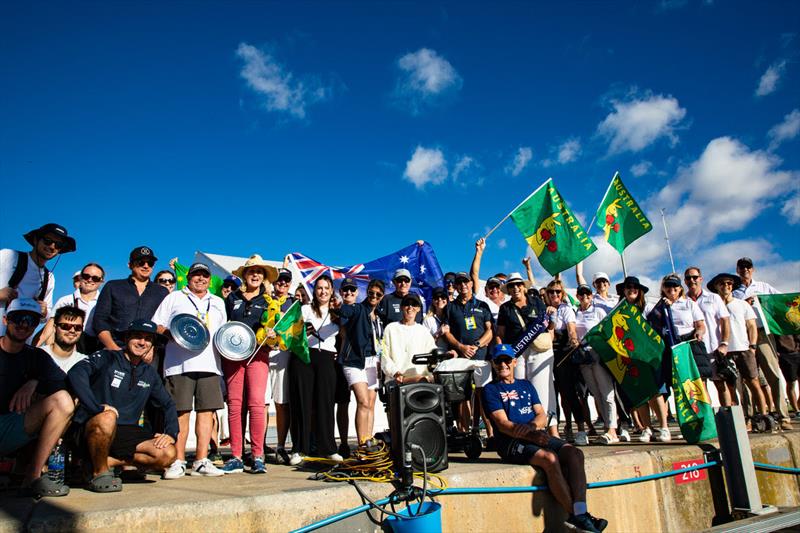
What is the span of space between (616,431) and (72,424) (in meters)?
6.15

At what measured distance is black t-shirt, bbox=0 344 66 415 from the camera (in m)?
4.13

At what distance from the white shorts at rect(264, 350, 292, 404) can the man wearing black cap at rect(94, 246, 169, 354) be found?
1.34m

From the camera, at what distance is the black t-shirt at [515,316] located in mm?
6719

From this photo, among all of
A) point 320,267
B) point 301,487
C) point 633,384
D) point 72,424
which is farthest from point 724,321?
point 72,424

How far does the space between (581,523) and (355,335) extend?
275cm

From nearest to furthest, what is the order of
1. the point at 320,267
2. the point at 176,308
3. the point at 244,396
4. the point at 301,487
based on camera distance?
the point at 301,487, the point at 176,308, the point at 244,396, the point at 320,267

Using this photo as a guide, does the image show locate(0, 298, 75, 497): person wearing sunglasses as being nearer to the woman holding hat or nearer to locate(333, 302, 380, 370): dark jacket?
the woman holding hat

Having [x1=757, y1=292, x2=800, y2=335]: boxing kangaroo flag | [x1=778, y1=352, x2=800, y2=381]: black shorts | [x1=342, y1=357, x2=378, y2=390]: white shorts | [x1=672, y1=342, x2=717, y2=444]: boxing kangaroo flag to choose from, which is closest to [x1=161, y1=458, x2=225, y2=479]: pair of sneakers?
[x1=342, y1=357, x2=378, y2=390]: white shorts

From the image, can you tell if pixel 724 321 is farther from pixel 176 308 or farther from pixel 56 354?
pixel 56 354

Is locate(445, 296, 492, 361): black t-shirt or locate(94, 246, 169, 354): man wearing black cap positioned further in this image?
locate(445, 296, 492, 361): black t-shirt

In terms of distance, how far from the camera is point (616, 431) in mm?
6879

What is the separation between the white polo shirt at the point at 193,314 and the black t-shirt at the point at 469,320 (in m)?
2.90

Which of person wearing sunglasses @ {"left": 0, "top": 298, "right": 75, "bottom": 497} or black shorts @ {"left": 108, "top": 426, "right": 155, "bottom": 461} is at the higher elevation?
person wearing sunglasses @ {"left": 0, "top": 298, "right": 75, "bottom": 497}

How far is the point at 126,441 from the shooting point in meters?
4.17
